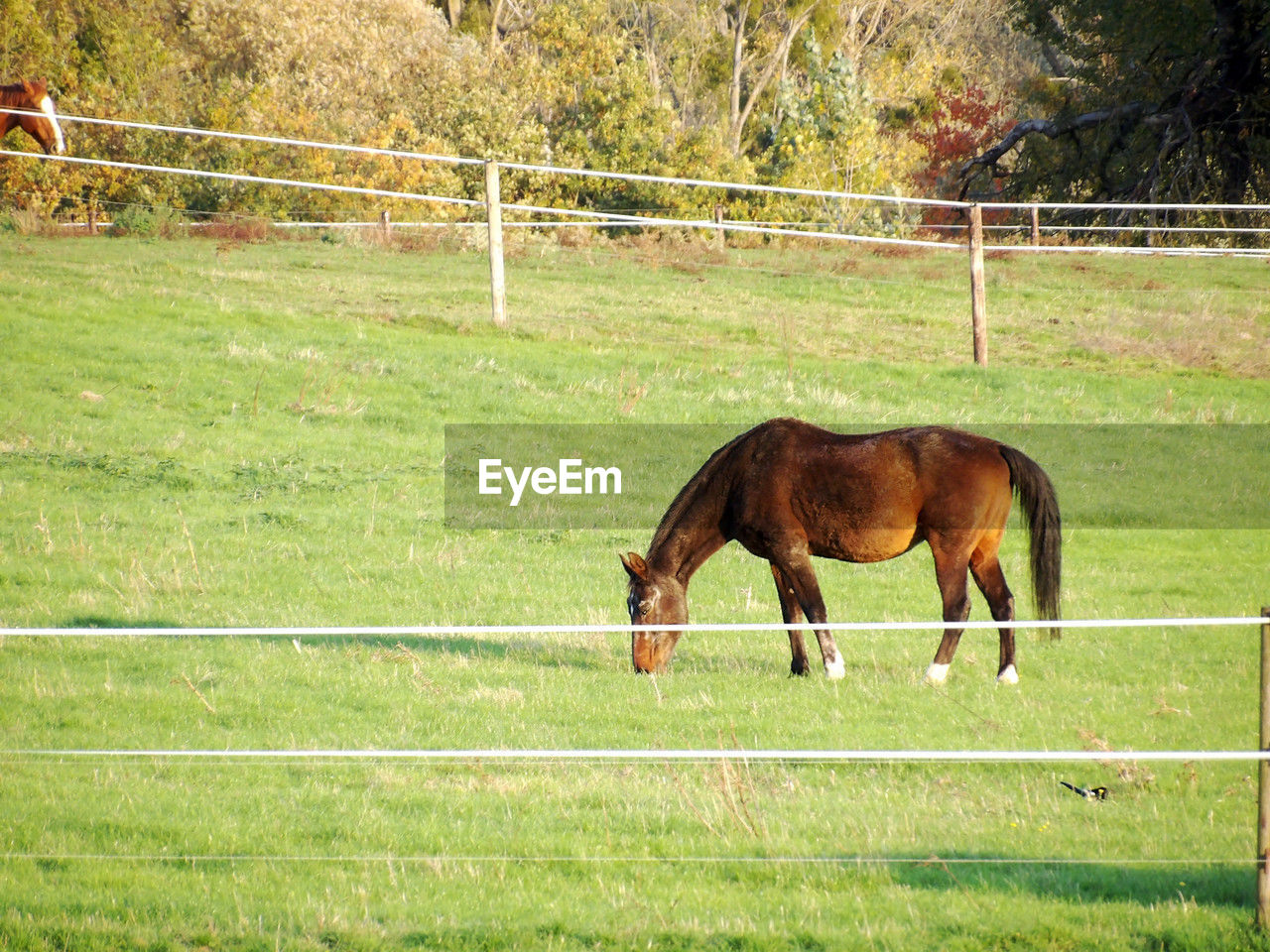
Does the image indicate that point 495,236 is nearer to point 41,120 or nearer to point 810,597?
point 41,120

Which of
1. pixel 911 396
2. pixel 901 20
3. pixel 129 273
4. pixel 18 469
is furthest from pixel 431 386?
pixel 901 20

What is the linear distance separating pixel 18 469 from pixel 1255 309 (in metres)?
17.3

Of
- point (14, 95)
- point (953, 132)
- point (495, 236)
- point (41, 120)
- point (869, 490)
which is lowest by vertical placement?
point (869, 490)

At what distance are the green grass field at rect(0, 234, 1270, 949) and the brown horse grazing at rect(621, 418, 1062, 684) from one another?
18.3 inches

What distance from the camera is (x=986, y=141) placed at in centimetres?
3891

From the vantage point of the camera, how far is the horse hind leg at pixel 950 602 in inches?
298

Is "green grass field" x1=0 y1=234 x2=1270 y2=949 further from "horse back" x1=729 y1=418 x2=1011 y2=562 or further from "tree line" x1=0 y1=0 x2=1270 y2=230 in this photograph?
"tree line" x1=0 y1=0 x2=1270 y2=230

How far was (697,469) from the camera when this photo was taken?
1390cm

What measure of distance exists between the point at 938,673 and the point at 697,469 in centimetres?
652

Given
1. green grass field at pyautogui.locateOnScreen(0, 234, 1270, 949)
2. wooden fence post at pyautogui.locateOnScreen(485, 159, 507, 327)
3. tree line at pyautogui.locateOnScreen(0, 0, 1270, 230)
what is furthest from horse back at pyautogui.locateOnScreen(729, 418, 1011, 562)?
tree line at pyautogui.locateOnScreen(0, 0, 1270, 230)

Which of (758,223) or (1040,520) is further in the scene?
(758,223)

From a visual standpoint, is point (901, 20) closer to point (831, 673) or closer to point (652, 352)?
point (652, 352)

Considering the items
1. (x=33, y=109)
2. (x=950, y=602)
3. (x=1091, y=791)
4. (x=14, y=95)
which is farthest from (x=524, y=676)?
(x=14, y=95)

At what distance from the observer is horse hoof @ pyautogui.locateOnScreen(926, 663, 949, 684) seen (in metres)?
7.57
